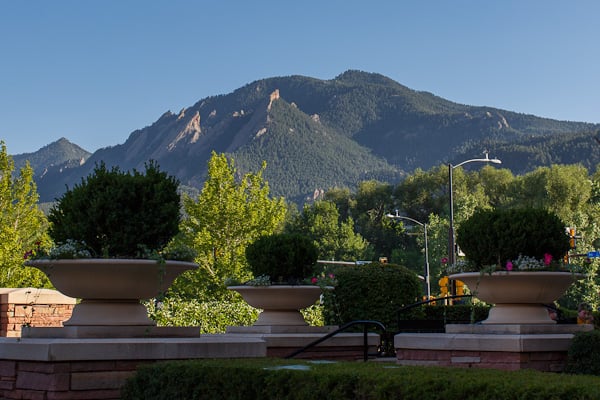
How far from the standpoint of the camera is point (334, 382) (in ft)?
22.1

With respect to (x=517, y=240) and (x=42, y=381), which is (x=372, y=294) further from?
(x=42, y=381)

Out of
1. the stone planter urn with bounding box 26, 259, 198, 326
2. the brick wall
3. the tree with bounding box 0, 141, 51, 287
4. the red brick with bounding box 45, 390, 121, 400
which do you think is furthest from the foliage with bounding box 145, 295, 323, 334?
the red brick with bounding box 45, 390, 121, 400

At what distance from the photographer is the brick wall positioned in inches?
625

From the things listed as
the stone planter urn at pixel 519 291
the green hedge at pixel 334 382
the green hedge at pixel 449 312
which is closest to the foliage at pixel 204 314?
the green hedge at pixel 449 312

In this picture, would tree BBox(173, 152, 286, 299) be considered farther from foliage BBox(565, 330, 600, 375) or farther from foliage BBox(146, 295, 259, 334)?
foliage BBox(565, 330, 600, 375)

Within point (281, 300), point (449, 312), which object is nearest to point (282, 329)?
point (281, 300)

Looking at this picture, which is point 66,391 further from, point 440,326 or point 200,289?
point 200,289

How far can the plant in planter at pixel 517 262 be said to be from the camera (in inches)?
426

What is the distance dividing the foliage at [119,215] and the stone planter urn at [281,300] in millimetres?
4916

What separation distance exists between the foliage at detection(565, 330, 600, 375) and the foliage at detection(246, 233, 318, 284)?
574cm

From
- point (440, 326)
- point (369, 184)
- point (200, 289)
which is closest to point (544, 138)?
point (369, 184)

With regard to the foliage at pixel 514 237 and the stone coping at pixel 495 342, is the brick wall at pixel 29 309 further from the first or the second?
the foliage at pixel 514 237

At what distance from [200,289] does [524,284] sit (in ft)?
89.3

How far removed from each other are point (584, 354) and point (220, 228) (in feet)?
92.4
